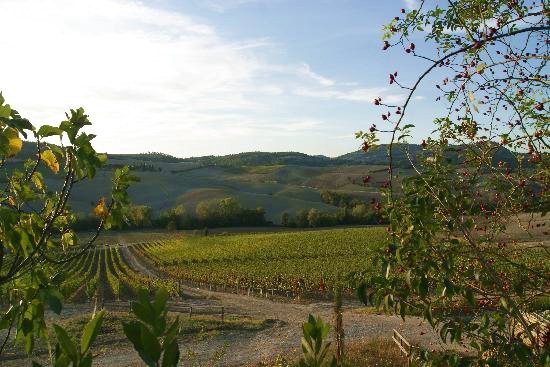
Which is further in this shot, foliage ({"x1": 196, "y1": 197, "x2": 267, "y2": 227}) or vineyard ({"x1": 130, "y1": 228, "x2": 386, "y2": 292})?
foliage ({"x1": 196, "y1": 197, "x2": 267, "y2": 227})

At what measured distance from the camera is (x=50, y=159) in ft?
8.54

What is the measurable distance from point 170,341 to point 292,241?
5728cm

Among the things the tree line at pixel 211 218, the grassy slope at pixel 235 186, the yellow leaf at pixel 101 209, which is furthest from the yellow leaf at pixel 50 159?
the tree line at pixel 211 218

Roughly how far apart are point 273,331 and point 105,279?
2167 centimetres

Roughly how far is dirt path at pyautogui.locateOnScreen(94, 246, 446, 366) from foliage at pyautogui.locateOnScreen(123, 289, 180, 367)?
39.6ft

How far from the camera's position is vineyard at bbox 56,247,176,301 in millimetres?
33062

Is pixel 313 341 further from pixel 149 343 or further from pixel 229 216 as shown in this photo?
pixel 229 216

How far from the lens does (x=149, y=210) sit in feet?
260

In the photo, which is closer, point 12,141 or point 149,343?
point 149,343

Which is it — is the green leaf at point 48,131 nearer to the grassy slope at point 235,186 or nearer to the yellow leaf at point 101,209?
the yellow leaf at point 101,209

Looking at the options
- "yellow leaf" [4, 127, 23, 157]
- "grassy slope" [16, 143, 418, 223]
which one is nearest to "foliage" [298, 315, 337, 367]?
"yellow leaf" [4, 127, 23, 157]

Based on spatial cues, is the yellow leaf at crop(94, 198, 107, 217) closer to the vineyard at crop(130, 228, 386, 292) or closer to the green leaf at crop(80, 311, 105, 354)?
the green leaf at crop(80, 311, 105, 354)

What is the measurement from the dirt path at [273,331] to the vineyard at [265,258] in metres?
3.67

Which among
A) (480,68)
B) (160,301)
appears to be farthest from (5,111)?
(480,68)
